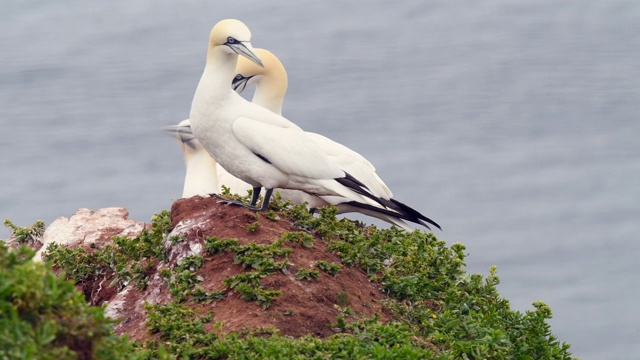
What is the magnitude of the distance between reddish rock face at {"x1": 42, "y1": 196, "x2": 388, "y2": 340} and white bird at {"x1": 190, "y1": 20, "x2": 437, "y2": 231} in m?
0.34

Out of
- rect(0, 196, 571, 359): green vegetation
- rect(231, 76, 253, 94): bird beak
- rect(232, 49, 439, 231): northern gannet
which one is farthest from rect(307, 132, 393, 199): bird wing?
rect(231, 76, 253, 94): bird beak

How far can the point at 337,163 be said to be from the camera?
10.4 metres

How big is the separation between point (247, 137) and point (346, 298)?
4.78 feet

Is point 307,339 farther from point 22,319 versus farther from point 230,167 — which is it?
point 22,319

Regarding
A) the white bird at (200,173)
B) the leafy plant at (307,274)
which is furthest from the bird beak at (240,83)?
the leafy plant at (307,274)

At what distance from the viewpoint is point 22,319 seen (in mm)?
4754

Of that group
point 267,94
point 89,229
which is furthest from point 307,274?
point 267,94

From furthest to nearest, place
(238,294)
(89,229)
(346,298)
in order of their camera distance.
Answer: (89,229), (346,298), (238,294)

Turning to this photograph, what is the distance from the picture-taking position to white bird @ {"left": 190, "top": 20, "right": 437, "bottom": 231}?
8945mm

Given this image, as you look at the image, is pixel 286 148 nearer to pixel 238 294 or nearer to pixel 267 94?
pixel 238 294

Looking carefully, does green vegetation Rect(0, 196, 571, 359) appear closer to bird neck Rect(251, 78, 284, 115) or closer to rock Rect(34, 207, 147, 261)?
rock Rect(34, 207, 147, 261)

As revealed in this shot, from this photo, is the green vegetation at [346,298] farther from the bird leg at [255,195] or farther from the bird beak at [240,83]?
the bird beak at [240,83]

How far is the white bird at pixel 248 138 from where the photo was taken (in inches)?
352

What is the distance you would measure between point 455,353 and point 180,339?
5.10ft
